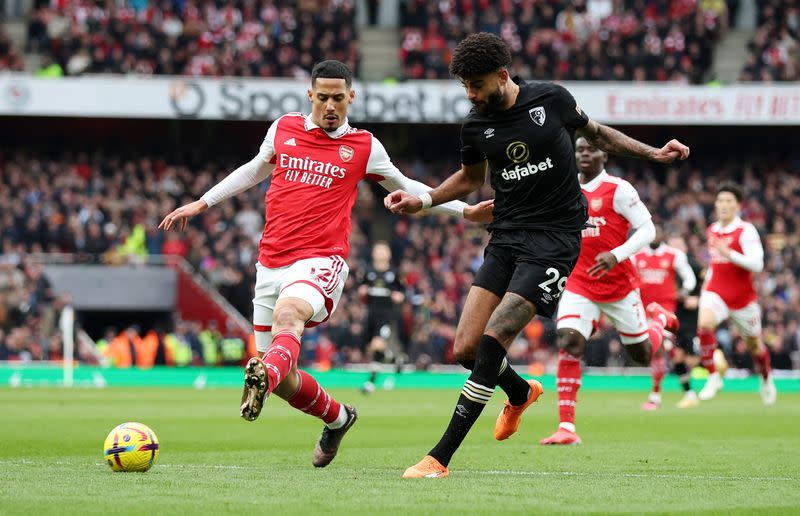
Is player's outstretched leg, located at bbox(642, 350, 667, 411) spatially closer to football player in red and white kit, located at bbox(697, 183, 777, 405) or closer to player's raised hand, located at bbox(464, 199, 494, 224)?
football player in red and white kit, located at bbox(697, 183, 777, 405)

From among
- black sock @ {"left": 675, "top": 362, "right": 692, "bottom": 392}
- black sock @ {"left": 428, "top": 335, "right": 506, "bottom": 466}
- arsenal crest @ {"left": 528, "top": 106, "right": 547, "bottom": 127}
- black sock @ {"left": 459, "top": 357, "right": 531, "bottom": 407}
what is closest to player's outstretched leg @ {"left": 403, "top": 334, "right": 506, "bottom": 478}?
black sock @ {"left": 428, "top": 335, "right": 506, "bottom": 466}

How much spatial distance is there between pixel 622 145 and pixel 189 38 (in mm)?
28080

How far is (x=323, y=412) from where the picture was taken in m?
8.27

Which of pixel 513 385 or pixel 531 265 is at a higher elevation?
pixel 531 265

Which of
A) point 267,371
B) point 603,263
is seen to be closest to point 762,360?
point 603,263

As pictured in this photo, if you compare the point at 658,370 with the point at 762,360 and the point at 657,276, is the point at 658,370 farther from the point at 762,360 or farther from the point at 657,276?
the point at 762,360

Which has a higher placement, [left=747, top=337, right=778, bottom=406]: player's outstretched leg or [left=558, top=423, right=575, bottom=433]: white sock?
[left=558, top=423, right=575, bottom=433]: white sock

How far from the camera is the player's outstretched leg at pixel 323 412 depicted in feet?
26.5

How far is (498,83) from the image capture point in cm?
775

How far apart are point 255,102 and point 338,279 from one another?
25.9 metres

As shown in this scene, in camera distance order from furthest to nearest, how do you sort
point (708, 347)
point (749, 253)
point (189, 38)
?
1. point (189, 38)
2. point (708, 347)
3. point (749, 253)

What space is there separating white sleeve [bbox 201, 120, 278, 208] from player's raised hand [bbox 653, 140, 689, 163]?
2495 mm

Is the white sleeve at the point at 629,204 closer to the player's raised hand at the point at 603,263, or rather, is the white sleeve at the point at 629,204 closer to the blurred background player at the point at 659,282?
the player's raised hand at the point at 603,263

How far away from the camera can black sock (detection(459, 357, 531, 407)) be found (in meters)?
8.54
